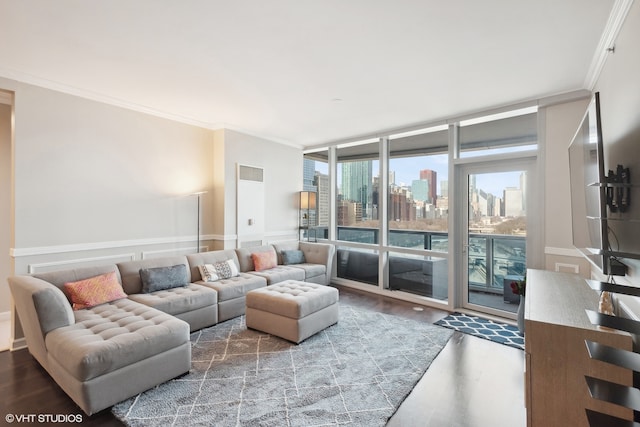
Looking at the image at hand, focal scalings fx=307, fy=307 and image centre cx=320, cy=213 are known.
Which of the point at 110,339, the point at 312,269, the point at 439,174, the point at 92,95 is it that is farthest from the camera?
the point at 312,269

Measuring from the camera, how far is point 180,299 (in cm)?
337

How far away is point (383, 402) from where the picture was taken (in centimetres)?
227

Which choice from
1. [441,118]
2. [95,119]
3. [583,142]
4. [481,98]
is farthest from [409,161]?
[95,119]

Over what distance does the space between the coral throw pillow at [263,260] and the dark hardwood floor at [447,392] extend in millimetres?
2612

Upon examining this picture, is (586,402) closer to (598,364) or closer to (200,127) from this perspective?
(598,364)

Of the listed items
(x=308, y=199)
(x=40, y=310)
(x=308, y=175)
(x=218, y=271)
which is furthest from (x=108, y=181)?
(x=308, y=175)

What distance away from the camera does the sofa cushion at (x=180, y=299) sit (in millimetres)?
3230

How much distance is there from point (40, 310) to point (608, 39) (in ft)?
15.9

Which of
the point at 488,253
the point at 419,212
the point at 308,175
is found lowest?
the point at 488,253

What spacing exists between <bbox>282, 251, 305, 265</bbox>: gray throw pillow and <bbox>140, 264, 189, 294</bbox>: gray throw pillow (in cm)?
176

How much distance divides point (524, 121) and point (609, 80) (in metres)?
1.58

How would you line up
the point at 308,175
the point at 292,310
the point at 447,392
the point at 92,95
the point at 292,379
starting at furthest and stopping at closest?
the point at 308,175, the point at 92,95, the point at 292,310, the point at 292,379, the point at 447,392

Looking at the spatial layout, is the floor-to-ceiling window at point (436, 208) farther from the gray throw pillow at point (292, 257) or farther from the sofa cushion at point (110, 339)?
the sofa cushion at point (110, 339)

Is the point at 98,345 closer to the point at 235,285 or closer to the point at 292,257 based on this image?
the point at 235,285
